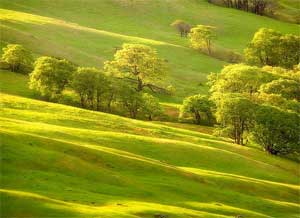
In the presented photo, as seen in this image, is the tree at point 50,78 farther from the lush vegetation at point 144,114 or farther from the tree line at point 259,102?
the tree line at point 259,102

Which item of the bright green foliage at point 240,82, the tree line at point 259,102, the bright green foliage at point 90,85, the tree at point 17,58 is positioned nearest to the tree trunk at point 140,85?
the tree line at point 259,102

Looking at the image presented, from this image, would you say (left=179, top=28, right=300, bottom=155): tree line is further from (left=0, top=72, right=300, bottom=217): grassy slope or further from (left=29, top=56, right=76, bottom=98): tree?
(left=29, top=56, right=76, bottom=98): tree

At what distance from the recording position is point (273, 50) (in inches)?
6265

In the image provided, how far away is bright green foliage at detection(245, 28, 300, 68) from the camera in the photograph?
15788 centimetres

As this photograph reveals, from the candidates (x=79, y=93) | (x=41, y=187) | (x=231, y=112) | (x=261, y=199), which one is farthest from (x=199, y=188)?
(x=79, y=93)

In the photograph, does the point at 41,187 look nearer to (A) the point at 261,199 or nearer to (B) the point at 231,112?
(A) the point at 261,199

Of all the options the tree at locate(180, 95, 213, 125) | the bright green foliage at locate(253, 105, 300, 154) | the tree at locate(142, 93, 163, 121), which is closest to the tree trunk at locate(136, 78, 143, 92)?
the tree at locate(180, 95, 213, 125)

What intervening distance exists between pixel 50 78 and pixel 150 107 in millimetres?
17818

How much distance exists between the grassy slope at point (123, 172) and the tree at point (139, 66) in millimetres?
36237

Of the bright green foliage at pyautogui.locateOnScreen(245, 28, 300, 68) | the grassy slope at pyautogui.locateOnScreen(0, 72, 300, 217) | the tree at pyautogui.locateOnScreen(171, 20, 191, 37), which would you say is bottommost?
the grassy slope at pyautogui.locateOnScreen(0, 72, 300, 217)

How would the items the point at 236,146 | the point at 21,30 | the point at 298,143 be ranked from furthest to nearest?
the point at 21,30, the point at 298,143, the point at 236,146

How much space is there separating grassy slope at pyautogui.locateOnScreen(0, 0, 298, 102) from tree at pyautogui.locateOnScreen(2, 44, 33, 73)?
1128cm

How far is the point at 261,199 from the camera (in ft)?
198

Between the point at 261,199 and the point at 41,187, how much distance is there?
87.1ft
